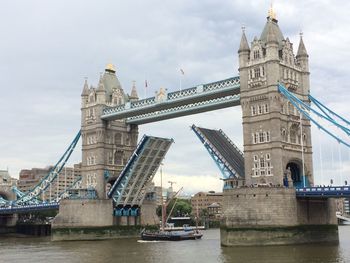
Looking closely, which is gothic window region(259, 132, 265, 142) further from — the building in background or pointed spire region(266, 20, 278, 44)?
the building in background

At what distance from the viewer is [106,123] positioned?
78.4 meters

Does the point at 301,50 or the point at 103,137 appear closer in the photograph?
the point at 301,50

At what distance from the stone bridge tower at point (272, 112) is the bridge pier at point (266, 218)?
327 centimetres

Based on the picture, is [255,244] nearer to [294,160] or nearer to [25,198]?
[294,160]

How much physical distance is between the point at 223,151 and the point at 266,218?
10.8 meters

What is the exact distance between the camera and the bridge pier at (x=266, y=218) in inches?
2028

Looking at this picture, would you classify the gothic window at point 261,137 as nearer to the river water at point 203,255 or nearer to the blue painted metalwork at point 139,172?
the river water at point 203,255

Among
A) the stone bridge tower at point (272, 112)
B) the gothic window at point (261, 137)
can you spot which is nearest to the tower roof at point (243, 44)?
the stone bridge tower at point (272, 112)

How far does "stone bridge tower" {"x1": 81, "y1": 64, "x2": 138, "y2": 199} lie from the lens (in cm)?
7756

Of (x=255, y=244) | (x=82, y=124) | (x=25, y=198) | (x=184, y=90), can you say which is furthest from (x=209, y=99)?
(x=25, y=198)

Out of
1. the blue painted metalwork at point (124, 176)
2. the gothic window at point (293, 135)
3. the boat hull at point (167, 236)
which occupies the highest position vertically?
the gothic window at point (293, 135)

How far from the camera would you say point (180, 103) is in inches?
2635

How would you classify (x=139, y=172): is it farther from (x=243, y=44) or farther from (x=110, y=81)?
(x=243, y=44)

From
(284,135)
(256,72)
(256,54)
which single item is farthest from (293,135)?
(256,54)
